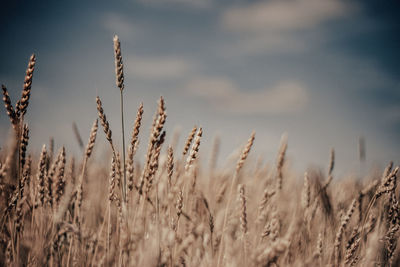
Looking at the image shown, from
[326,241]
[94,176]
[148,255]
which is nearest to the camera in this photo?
[148,255]

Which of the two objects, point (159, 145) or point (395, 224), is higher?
point (159, 145)

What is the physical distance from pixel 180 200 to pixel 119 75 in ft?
1.92

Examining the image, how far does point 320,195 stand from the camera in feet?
6.51

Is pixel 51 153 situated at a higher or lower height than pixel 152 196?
higher

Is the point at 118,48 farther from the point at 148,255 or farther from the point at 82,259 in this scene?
the point at 82,259

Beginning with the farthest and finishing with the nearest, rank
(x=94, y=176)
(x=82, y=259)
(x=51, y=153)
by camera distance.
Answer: (x=94, y=176), (x=51, y=153), (x=82, y=259)

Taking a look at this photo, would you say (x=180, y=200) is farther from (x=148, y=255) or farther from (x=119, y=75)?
A: (x=119, y=75)

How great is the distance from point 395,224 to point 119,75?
1.59 m

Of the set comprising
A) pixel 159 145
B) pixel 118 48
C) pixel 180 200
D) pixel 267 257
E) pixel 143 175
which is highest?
pixel 118 48

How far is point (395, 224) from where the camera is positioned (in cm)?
134

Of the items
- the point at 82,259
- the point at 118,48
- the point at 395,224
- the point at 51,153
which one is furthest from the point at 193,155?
the point at 51,153

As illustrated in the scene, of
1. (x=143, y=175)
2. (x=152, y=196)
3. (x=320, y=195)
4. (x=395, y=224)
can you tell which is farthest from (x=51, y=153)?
(x=395, y=224)

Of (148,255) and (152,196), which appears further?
(152,196)

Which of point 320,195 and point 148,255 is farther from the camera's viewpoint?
point 320,195
